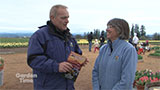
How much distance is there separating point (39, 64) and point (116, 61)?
0.94 meters

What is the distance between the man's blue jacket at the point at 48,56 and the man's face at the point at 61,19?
2.7 inches

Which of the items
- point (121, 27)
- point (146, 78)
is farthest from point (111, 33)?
point (146, 78)

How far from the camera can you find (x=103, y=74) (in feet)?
7.07

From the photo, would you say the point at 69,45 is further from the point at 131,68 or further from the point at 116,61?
the point at 131,68

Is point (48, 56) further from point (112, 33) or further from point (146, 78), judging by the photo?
point (146, 78)

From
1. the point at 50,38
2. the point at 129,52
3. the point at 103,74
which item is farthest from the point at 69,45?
the point at 129,52

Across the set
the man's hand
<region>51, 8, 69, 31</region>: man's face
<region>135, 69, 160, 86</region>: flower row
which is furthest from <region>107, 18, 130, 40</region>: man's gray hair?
<region>135, 69, 160, 86</region>: flower row

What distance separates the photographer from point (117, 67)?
1.99m

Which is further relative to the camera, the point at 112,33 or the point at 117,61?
the point at 112,33

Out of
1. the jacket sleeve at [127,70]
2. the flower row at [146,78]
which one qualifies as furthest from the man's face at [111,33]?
the flower row at [146,78]

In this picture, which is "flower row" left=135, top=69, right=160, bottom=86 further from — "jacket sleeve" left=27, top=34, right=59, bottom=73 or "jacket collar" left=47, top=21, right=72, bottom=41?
"jacket sleeve" left=27, top=34, right=59, bottom=73

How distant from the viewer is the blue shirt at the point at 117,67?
6.30 feet

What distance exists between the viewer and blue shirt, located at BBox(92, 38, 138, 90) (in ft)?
6.30

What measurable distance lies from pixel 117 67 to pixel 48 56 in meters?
0.86
